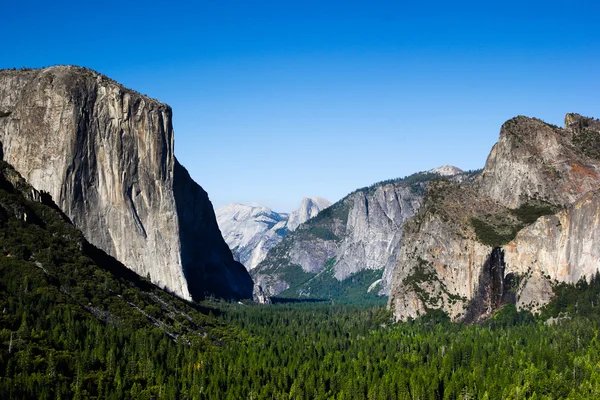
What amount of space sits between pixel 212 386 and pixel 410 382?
123 ft

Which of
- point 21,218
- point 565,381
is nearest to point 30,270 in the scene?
point 21,218

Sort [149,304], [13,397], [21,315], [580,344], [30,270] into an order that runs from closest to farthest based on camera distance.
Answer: [13,397], [21,315], [30,270], [580,344], [149,304]

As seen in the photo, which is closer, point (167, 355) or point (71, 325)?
point (71, 325)

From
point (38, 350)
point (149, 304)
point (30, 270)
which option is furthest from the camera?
point (149, 304)

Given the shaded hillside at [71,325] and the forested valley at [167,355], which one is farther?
the forested valley at [167,355]

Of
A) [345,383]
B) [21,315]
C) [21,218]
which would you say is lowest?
[345,383]

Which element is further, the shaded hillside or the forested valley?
the forested valley

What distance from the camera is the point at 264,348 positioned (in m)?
189

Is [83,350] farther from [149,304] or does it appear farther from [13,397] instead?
[149,304]

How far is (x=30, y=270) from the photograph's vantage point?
171125 millimetres

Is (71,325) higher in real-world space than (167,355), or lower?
higher

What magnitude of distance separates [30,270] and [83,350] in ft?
105

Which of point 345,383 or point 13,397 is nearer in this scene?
point 13,397

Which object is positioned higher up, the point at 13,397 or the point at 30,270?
the point at 30,270
